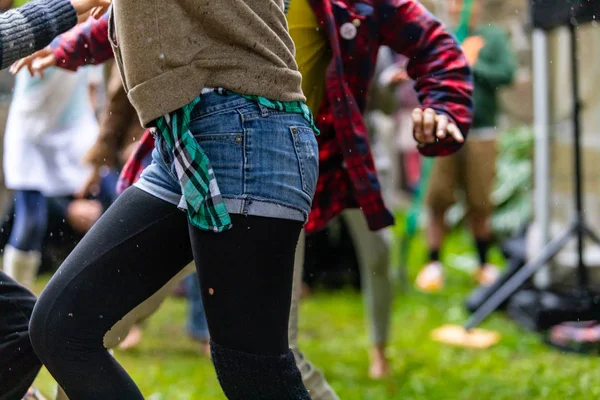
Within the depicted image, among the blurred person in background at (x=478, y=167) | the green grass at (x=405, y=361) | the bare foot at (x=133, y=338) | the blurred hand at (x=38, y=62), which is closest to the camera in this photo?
the blurred hand at (x=38, y=62)

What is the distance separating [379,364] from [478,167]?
7.71 ft

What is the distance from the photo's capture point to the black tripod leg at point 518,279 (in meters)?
4.35

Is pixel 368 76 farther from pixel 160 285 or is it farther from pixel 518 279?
pixel 518 279

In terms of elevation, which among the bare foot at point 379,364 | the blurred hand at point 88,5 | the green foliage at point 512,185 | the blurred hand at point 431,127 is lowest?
the green foliage at point 512,185

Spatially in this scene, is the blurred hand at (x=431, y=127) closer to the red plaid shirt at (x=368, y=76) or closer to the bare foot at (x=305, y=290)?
the red plaid shirt at (x=368, y=76)

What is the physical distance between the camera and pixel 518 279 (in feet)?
15.3

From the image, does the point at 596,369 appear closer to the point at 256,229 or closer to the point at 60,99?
the point at 256,229

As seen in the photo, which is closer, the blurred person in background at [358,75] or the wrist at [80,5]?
the wrist at [80,5]

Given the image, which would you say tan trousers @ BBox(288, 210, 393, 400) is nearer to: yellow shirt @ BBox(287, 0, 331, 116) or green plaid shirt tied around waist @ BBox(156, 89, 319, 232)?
yellow shirt @ BBox(287, 0, 331, 116)

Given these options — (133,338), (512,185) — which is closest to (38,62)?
(133,338)

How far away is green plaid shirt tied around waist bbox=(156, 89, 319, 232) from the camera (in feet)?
5.46

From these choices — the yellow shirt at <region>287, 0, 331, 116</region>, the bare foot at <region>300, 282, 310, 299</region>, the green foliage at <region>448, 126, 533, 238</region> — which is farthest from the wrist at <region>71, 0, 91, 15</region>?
the green foliage at <region>448, 126, 533, 238</region>

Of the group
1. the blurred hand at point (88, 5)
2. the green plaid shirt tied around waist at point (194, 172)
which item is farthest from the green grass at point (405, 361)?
the green plaid shirt tied around waist at point (194, 172)

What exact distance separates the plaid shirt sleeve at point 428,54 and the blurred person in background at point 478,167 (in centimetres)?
339
